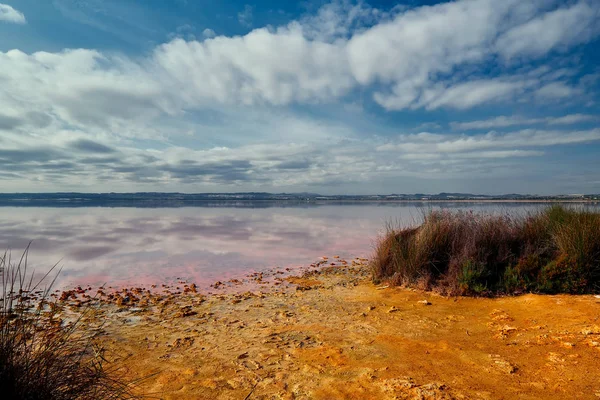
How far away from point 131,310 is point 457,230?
9.15 metres

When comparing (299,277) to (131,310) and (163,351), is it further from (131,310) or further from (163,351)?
(163,351)

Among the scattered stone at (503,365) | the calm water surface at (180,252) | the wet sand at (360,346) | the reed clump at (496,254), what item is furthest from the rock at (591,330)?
the calm water surface at (180,252)

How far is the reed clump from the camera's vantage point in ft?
27.4

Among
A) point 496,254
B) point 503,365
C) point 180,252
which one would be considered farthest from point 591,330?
point 180,252

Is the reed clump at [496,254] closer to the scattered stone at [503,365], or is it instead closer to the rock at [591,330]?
the rock at [591,330]

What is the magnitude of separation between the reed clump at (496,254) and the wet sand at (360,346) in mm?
→ 601

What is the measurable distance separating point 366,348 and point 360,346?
0.13 meters

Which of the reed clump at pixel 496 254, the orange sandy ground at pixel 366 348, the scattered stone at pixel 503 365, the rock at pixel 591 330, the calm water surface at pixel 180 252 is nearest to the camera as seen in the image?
the orange sandy ground at pixel 366 348

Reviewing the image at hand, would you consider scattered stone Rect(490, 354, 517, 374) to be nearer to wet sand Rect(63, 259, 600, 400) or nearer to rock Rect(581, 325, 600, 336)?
wet sand Rect(63, 259, 600, 400)

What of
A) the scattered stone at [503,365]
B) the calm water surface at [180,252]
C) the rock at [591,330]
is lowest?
the calm water surface at [180,252]

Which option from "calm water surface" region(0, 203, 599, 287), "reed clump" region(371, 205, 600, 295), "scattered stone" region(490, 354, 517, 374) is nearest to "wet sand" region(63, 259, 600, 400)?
"scattered stone" region(490, 354, 517, 374)

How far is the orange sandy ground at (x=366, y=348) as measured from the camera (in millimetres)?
4516

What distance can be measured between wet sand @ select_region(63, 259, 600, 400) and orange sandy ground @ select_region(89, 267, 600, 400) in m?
0.02

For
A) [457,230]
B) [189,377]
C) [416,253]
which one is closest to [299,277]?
[416,253]
